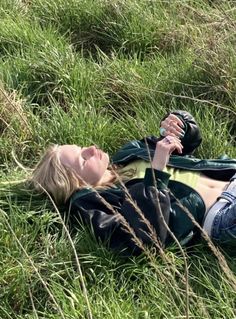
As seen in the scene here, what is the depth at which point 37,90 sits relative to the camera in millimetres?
4176

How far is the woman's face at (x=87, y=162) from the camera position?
131 inches

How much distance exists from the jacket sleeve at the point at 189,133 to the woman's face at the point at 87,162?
43 centimetres

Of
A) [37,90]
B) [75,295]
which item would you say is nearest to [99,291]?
[75,295]

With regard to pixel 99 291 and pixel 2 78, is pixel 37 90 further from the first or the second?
pixel 99 291

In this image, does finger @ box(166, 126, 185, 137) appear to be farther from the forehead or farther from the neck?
the forehead

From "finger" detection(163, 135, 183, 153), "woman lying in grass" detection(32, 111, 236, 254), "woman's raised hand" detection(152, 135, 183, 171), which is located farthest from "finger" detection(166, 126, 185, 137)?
"woman's raised hand" detection(152, 135, 183, 171)

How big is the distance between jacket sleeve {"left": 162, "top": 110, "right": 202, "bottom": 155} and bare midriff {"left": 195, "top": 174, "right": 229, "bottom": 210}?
0.70 feet

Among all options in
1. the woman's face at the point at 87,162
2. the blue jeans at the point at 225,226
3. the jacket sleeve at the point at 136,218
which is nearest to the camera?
the jacket sleeve at the point at 136,218

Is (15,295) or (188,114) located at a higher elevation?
(188,114)

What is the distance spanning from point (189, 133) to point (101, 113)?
0.66 metres

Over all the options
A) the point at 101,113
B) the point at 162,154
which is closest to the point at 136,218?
the point at 162,154

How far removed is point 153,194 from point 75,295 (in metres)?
0.57

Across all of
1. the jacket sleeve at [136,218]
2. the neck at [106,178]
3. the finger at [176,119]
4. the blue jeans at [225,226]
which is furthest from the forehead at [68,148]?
the blue jeans at [225,226]

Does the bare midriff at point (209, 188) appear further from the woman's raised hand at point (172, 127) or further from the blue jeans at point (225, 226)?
the woman's raised hand at point (172, 127)
